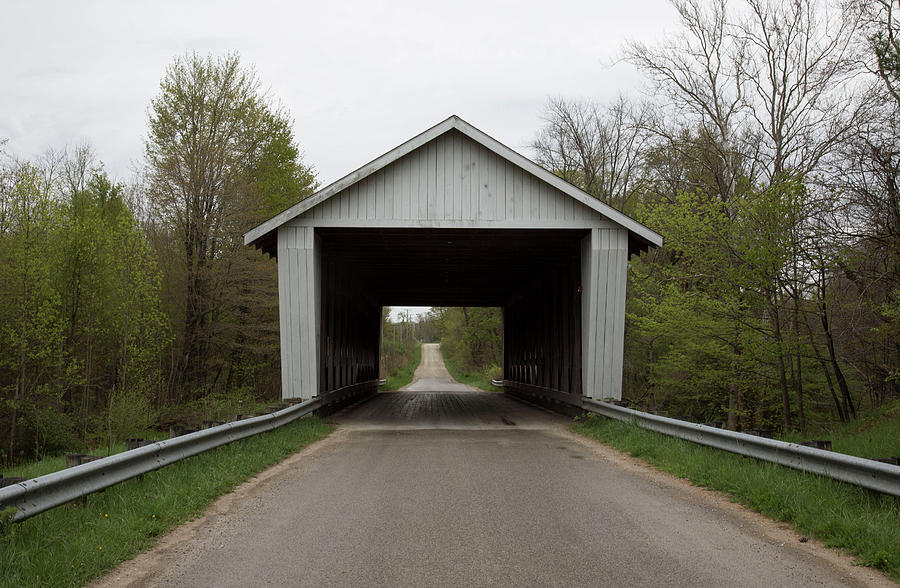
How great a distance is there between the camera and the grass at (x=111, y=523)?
3.68m

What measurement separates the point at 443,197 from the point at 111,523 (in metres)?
9.07

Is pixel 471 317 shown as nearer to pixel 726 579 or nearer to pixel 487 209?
pixel 487 209

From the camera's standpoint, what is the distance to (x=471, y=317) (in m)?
54.5

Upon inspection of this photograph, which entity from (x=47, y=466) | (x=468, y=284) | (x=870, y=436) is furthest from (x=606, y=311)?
(x=468, y=284)

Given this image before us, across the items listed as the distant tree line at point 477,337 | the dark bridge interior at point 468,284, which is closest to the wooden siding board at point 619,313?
the dark bridge interior at point 468,284

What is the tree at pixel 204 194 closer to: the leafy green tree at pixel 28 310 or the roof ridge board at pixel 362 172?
the leafy green tree at pixel 28 310

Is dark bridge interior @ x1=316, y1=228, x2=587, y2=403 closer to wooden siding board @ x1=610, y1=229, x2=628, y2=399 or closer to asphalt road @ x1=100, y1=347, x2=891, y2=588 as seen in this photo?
wooden siding board @ x1=610, y1=229, x2=628, y2=399

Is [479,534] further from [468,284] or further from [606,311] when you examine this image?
[468,284]

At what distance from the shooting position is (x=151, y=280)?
19.3 meters

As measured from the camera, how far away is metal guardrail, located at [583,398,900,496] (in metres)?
4.74

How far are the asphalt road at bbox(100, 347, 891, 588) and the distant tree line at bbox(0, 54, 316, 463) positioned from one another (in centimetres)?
1205

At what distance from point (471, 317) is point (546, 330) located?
1373 inches

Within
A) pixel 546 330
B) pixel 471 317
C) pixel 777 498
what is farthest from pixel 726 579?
pixel 471 317

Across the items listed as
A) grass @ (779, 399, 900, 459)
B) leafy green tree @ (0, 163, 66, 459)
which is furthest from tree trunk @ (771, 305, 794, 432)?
leafy green tree @ (0, 163, 66, 459)
